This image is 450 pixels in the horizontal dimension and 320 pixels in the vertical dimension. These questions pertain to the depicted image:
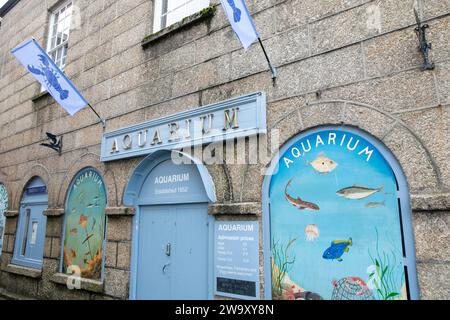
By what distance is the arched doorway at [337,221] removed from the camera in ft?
10.3

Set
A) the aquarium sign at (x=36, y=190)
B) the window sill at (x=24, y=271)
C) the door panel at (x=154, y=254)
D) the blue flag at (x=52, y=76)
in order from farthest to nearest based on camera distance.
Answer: the aquarium sign at (x=36, y=190) < the window sill at (x=24, y=271) < the blue flag at (x=52, y=76) < the door panel at (x=154, y=254)

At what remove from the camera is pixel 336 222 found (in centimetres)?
346

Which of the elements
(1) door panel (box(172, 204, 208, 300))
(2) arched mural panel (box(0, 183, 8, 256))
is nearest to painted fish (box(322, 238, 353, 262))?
(1) door panel (box(172, 204, 208, 300))

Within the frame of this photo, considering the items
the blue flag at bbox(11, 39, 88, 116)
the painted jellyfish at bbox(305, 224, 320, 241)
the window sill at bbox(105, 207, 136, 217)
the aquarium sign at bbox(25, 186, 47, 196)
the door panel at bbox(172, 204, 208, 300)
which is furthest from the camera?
the aquarium sign at bbox(25, 186, 47, 196)

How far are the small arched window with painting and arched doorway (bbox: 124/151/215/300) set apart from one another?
2.93ft

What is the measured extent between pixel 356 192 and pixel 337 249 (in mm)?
613

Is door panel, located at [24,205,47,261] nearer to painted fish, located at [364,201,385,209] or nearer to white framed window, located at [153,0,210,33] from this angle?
white framed window, located at [153,0,210,33]

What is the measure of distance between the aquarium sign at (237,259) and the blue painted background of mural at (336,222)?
26cm

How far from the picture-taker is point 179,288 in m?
4.61

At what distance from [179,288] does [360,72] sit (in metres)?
3.57

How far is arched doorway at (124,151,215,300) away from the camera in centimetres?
447

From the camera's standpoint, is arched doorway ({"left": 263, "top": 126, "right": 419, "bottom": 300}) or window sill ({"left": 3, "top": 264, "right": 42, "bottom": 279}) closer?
arched doorway ({"left": 263, "top": 126, "right": 419, "bottom": 300})

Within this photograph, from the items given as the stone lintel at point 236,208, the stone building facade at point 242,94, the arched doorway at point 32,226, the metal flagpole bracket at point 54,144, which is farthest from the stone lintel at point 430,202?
the arched doorway at point 32,226

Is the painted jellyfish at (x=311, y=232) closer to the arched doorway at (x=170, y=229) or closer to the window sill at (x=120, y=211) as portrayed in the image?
the arched doorway at (x=170, y=229)
